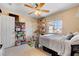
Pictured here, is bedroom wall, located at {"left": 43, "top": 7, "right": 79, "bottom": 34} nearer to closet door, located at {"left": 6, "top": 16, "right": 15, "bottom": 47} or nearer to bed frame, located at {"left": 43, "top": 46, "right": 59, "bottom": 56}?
bed frame, located at {"left": 43, "top": 46, "right": 59, "bottom": 56}

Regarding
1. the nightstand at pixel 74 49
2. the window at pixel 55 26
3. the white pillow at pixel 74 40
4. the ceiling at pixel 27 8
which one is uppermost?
the ceiling at pixel 27 8

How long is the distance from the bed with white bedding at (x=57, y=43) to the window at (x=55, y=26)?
0.32 ft

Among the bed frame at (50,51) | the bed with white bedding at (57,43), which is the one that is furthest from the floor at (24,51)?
the bed with white bedding at (57,43)

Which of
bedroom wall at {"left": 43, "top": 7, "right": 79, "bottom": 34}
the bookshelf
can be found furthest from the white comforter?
the bookshelf

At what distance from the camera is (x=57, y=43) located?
68.7 inches

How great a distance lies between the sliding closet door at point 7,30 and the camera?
5.48ft

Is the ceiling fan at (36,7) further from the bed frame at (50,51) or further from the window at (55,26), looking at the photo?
the bed frame at (50,51)

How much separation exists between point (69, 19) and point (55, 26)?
0.29m

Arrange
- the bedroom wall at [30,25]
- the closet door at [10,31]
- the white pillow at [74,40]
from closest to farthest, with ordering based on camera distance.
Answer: the white pillow at [74,40] → the closet door at [10,31] → the bedroom wall at [30,25]

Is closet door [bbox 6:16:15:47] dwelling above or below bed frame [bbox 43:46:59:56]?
above

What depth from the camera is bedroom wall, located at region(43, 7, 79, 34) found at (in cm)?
159

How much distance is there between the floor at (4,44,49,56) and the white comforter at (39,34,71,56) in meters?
0.21

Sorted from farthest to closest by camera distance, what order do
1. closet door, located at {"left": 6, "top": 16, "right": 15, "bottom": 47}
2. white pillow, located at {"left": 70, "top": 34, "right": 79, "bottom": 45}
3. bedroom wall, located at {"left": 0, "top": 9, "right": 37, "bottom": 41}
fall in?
bedroom wall, located at {"left": 0, "top": 9, "right": 37, "bottom": 41}, closet door, located at {"left": 6, "top": 16, "right": 15, "bottom": 47}, white pillow, located at {"left": 70, "top": 34, "right": 79, "bottom": 45}

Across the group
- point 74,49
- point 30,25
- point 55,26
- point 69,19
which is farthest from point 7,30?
point 74,49
